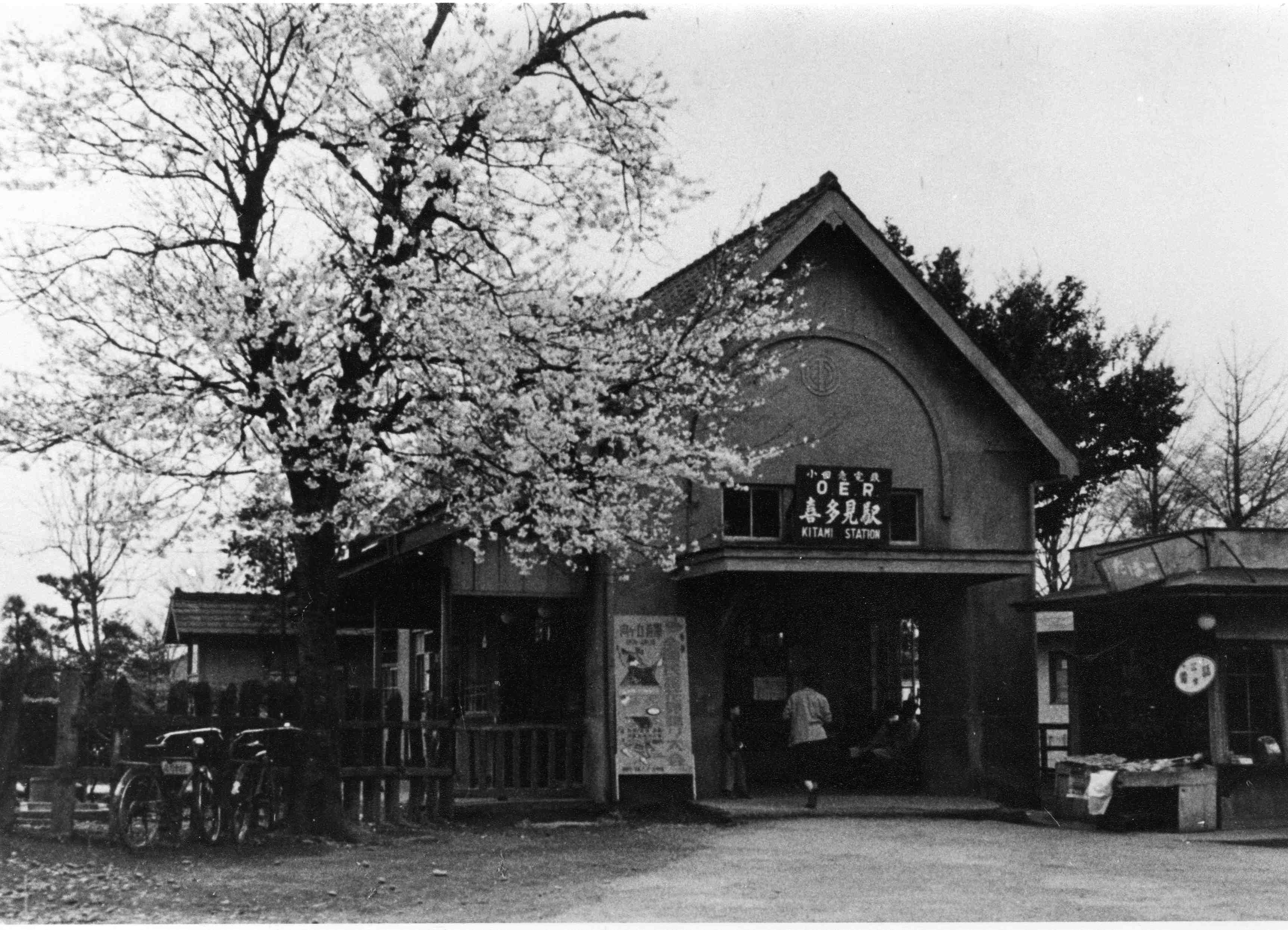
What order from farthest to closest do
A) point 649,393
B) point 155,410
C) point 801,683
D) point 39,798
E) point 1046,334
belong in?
point 1046,334, point 801,683, point 649,393, point 39,798, point 155,410

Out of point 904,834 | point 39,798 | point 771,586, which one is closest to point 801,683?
point 771,586

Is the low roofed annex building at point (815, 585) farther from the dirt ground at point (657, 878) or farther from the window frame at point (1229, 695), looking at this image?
the dirt ground at point (657, 878)

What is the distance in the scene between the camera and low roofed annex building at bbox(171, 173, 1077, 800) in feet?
64.0

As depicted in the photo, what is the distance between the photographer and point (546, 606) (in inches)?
840

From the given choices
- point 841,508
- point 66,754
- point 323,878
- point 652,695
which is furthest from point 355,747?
point 841,508

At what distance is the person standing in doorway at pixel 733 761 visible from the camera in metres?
19.8

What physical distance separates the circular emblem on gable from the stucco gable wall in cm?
1

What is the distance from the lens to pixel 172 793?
1448 cm

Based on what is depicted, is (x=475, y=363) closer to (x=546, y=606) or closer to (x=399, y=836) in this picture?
(x=399, y=836)

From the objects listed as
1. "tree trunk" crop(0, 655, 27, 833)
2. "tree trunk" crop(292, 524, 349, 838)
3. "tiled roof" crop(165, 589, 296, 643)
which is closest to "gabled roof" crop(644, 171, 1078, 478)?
"tree trunk" crop(292, 524, 349, 838)

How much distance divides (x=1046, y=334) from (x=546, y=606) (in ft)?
57.7

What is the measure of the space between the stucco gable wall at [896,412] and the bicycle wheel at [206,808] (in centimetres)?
876

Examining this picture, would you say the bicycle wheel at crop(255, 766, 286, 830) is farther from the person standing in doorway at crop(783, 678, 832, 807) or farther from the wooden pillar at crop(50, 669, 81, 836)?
the person standing in doorway at crop(783, 678, 832, 807)

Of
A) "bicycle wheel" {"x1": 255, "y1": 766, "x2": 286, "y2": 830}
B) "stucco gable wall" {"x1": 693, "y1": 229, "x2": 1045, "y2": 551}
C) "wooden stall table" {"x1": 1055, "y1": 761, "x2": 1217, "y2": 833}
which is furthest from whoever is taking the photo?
"stucco gable wall" {"x1": 693, "y1": 229, "x2": 1045, "y2": 551}
